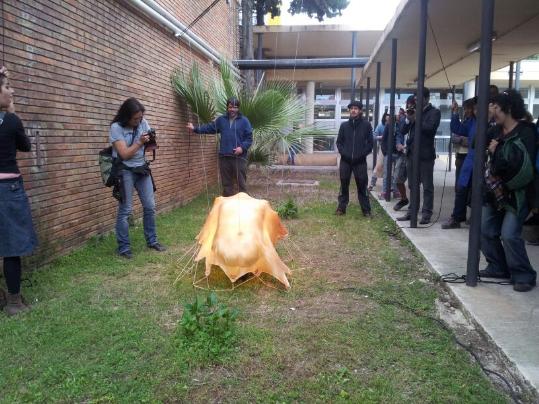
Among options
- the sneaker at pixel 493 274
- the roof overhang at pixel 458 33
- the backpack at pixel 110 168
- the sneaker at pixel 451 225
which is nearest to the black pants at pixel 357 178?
the sneaker at pixel 451 225

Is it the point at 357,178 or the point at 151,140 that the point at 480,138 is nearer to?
the point at 151,140

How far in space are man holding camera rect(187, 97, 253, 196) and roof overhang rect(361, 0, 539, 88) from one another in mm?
2539

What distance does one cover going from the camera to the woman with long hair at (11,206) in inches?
143

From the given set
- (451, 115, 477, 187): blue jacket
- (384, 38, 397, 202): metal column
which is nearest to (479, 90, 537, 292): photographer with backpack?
(451, 115, 477, 187): blue jacket

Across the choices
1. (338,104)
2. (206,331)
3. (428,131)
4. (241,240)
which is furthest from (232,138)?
(338,104)

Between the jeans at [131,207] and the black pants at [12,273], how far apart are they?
159cm

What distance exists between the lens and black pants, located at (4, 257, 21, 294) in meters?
3.75

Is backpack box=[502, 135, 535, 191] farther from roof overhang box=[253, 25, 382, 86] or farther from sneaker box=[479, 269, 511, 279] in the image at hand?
roof overhang box=[253, 25, 382, 86]

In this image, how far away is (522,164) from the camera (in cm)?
383

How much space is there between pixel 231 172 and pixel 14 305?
4.51m

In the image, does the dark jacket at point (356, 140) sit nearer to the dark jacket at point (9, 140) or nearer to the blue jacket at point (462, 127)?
the blue jacket at point (462, 127)

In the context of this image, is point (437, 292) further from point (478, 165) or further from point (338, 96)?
point (338, 96)

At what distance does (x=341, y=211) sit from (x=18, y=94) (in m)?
5.07

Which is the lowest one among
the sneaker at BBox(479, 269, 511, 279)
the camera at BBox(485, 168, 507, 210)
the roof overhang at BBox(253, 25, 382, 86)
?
the sneaker at BBox(479, 269, 511, 279)
